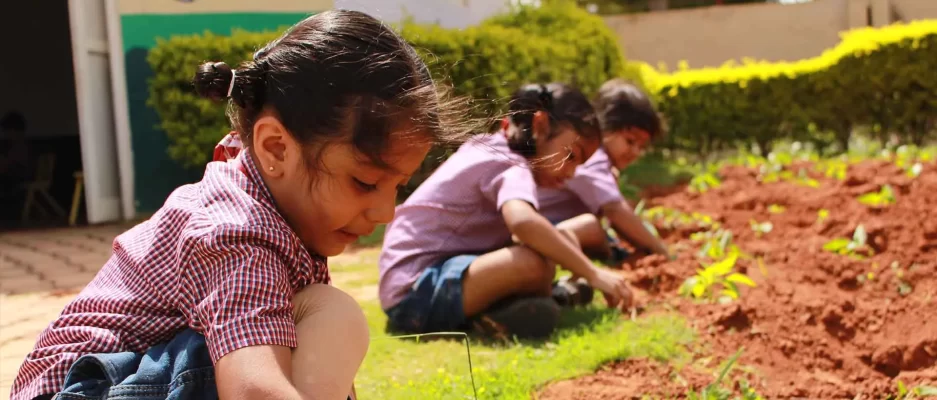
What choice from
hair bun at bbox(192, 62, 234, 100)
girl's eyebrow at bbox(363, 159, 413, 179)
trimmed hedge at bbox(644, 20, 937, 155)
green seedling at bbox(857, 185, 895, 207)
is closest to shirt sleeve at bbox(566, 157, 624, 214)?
green seedling at bbox(857, 185, 895, 207)

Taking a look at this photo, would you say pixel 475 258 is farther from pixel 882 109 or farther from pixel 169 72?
pixel 882 109

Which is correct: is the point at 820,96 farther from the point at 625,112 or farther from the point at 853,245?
the point at 853,245

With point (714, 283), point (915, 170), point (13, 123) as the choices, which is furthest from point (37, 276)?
point (915, 170)

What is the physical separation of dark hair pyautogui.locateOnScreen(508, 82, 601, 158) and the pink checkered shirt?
1.73 metres

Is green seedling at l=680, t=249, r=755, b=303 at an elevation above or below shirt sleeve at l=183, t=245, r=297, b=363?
below

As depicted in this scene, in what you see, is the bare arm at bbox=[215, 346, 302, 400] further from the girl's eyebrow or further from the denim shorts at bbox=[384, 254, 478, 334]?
the denim shorts at bbox=[384, 254, 478, 334]

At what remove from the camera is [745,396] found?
2.76 m

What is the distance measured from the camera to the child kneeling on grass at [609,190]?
4730 millimetres

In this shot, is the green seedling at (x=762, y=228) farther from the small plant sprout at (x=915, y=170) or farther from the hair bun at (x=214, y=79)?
the hair bun at (x=214, y=79)

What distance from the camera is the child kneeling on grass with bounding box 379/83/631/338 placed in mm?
3463

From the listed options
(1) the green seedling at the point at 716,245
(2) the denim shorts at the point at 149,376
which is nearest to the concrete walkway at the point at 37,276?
(2) the denim shorts at the point at 149,376

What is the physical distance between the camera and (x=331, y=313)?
1.75 meters

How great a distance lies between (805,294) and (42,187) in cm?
868

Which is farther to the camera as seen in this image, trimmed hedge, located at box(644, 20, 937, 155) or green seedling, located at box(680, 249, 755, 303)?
trimmed hedge, located at box(644, 20, 937, 155)
